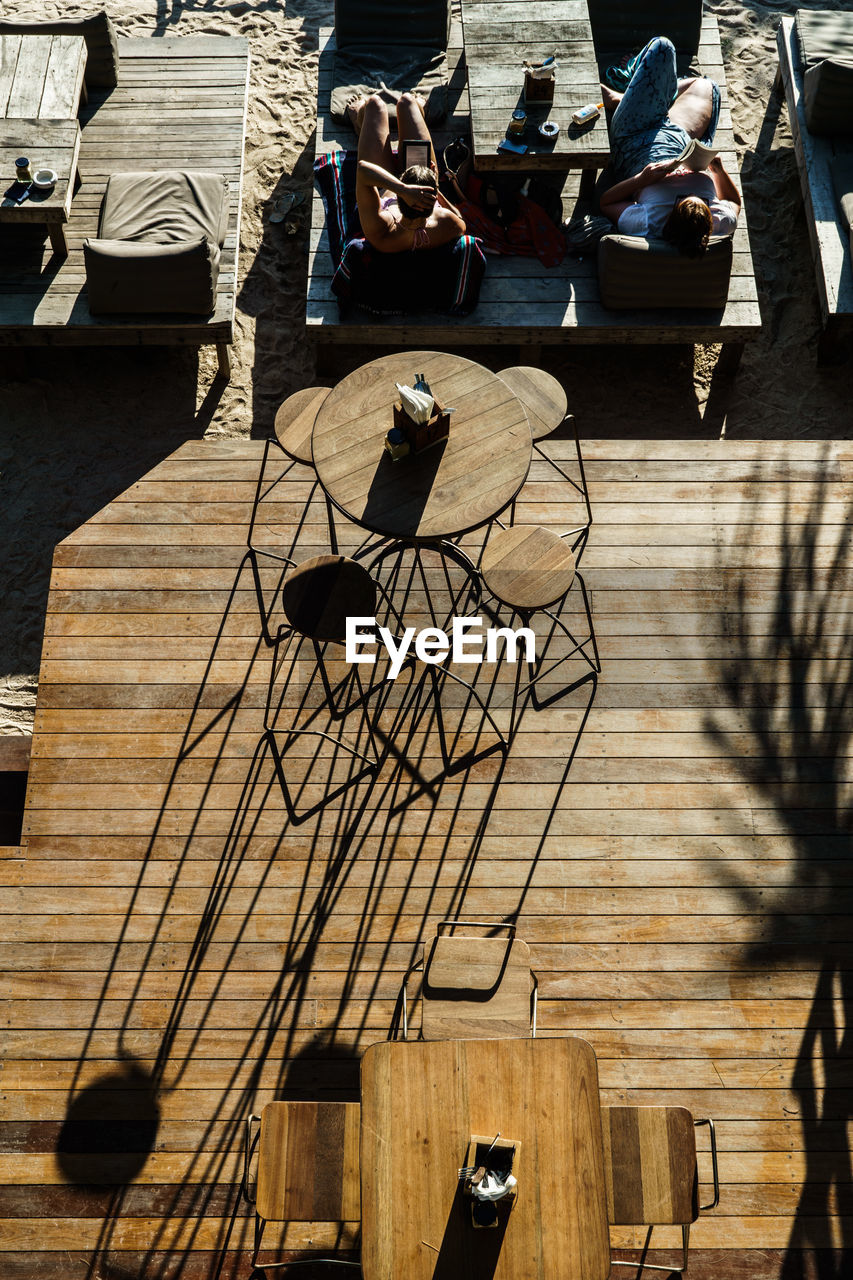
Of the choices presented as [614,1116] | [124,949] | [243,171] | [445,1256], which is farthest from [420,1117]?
[243,171]

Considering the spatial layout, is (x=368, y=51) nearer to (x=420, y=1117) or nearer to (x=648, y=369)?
(x=648, y=369)

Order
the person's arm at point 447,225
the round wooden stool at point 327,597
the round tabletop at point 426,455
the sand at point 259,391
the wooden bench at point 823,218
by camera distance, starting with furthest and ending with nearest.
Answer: the wooden bench at point 823,218, the sand at point 259,391, the person's arm at point 447,225, the round wooden stool at point 327,597, the round tabletop at point 426,455

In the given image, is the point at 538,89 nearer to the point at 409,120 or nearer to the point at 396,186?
the point at 409,120

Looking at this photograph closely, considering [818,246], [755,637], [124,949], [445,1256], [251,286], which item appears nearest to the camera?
[445,1256]

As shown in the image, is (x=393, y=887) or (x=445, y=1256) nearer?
(x=445, y=1256)

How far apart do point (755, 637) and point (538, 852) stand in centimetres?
153

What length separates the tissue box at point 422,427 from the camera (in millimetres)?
4516

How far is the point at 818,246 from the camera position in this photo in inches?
283

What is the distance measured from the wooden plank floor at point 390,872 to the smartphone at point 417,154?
2008 millimetres

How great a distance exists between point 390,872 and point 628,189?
4555mm

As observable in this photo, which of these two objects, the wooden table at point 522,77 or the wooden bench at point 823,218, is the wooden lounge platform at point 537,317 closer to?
the wooden bench at point 823,218

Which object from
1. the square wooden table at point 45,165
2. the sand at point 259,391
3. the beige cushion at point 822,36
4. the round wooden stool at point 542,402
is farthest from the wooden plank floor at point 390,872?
the beige cushion at point 822,36

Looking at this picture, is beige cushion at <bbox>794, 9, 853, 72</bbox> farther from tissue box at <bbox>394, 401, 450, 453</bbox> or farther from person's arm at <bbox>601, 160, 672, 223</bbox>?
tissue box at <bbox>394, 401, 450, 453</bbox>

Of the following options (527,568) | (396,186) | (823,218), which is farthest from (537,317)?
(527,568)
